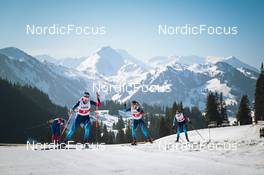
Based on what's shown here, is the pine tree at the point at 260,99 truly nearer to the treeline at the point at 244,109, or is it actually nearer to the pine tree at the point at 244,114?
the treeline at the point at 244,109

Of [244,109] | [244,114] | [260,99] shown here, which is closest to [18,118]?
[244,109]

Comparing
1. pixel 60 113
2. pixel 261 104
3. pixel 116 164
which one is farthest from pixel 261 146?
pixel 60 113

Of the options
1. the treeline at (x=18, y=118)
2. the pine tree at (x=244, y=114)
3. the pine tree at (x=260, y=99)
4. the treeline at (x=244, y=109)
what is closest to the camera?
the pine tree at (x=244, y=114)

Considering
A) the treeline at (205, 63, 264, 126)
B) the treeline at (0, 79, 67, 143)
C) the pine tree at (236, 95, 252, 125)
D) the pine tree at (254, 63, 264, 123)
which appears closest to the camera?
the pine tree at (236, 95, 252, 125)

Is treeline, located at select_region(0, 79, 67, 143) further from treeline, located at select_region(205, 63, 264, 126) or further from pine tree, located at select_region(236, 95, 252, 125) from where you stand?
pine tree, located at select_region(236, 95, 252, 125)

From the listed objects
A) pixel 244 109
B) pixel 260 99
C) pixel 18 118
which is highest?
pixel 260 99

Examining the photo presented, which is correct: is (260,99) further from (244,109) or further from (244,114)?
(244,114)

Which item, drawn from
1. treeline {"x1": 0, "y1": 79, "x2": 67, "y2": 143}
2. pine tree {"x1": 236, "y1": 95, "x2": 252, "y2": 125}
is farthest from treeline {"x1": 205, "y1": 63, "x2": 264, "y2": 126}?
treeline {"x1": 0, "y1": 79, "x2": 67, "y2": 143}

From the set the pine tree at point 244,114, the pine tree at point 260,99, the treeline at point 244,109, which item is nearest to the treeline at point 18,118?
the treeline at point 244,109

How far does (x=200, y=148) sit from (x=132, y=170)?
6071mm

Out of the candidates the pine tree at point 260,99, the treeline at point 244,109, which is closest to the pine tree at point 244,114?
the treeline at point 244,109

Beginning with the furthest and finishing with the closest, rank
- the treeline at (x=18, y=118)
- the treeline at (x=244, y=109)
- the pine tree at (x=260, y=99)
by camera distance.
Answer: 1. the treeline at (x=18, y=118)
2. the treeline at (x=244, y=109)
3. the pine tree at (x=260, y=99)

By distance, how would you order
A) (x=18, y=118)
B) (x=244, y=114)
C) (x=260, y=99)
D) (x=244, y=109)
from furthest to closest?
(x=18, y=118), (x=260, y=99), (x=244, y=109), (x=244, y=114)

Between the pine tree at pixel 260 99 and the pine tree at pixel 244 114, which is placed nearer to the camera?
the pine tree at pixel 244 114
